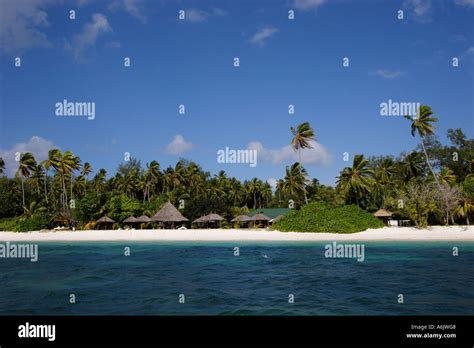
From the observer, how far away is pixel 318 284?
13.5m

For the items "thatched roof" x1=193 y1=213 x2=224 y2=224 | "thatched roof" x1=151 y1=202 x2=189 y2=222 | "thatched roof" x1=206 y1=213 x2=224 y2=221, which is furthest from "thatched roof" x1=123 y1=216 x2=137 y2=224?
"thatched roof" x1=206 y1=213 x2=224 y2=221

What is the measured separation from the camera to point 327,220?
114ft

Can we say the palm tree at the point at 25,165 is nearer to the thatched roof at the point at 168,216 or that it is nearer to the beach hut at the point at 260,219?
the thatched roof at the point at 168,216

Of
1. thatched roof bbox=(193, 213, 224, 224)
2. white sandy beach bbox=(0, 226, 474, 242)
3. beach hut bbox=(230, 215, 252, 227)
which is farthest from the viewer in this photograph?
beach hut bbox=(230, 215, 252, 227)

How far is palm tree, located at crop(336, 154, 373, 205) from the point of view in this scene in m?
42.8

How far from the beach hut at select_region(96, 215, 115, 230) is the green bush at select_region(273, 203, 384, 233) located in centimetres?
2025

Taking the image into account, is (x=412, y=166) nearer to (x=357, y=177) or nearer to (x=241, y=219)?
(x=357, y=177)

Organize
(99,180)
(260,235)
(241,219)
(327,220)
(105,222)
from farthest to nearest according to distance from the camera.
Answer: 1. (99,180)
2. (105,222)
3. (241,219)
4. (327,220)
5. (260,235)

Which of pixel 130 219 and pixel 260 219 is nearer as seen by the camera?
pixel 260 219

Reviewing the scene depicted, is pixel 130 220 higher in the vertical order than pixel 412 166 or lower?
lower

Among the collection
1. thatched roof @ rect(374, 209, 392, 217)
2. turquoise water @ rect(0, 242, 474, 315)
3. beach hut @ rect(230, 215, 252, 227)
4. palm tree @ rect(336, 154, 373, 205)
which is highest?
palm tree @ rect(336, 154, 373, 205)

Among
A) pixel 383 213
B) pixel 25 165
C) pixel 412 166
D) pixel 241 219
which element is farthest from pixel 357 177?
pixel 25 165

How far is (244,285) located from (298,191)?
38678 mm

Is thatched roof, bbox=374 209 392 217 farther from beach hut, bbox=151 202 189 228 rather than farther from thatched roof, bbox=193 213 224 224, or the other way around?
beach hut, bbox=151 202 189 228
